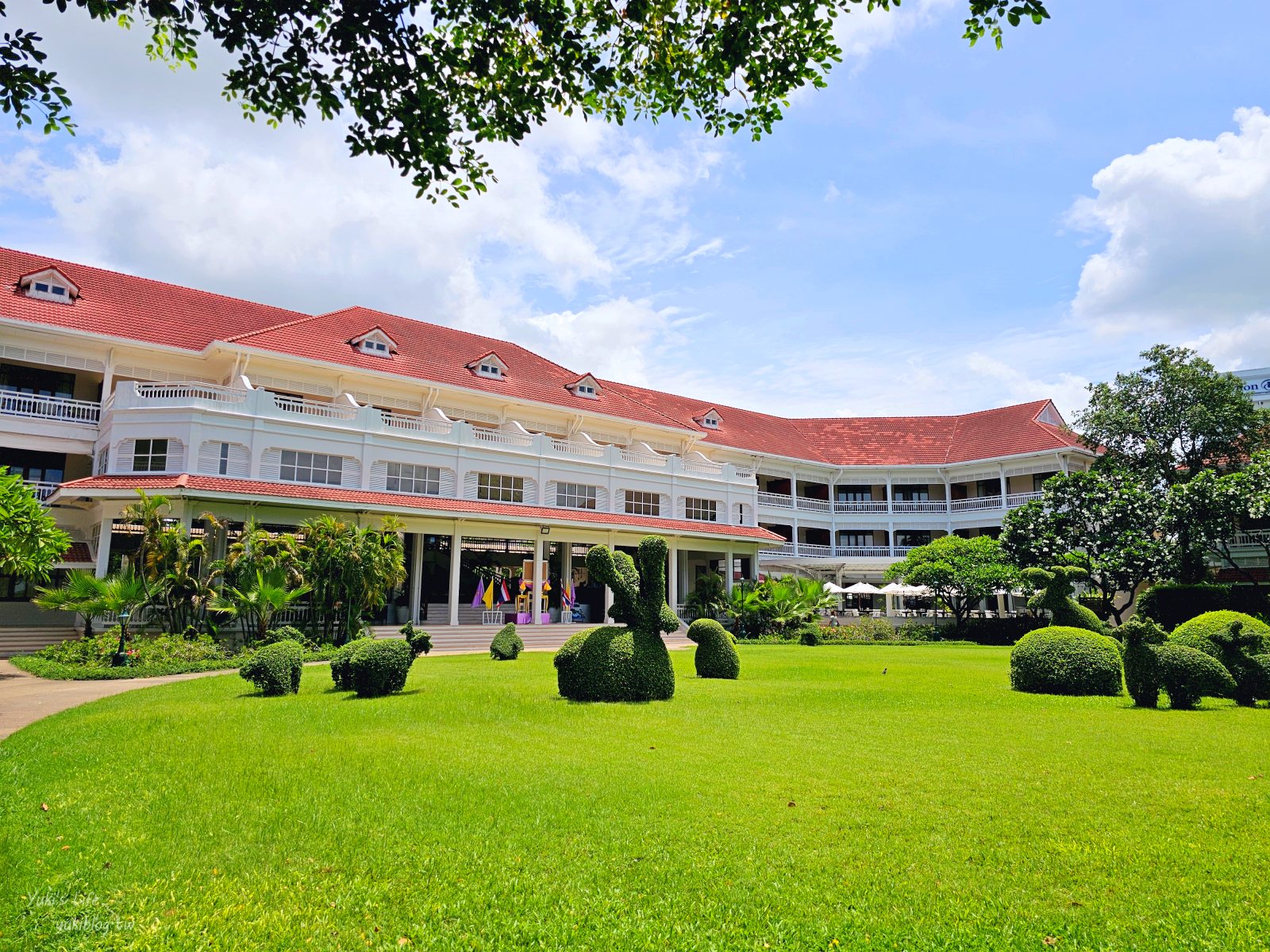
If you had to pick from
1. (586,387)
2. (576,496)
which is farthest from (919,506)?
(576,496)

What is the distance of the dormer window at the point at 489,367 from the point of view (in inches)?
1209

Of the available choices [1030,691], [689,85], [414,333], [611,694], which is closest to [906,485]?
[414,333]

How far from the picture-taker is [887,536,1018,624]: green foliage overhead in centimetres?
2822

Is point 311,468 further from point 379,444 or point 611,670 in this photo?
point 611,670

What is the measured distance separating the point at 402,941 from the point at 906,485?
4327 cm

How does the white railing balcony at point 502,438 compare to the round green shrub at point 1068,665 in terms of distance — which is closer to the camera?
the round green shrub at point 1068,665

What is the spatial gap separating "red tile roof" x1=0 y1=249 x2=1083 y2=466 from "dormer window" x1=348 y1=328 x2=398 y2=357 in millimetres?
204

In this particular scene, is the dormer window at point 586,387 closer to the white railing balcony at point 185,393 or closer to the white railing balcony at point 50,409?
the white railing balcony at point 185,393

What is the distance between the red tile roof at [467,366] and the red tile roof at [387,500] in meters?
5.23

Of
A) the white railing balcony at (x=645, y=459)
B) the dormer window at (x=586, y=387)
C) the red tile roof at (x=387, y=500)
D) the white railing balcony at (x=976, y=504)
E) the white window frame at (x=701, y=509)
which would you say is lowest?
the red tile roof at (x=387, y=500)

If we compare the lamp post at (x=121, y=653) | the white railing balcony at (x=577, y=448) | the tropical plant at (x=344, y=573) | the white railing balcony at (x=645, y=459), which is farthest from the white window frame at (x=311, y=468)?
the white railing balcony at (x=645, y=459)

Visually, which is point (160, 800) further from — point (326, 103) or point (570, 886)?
point (326, 103)

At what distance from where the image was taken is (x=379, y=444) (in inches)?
966

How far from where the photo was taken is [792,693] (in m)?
11.9
